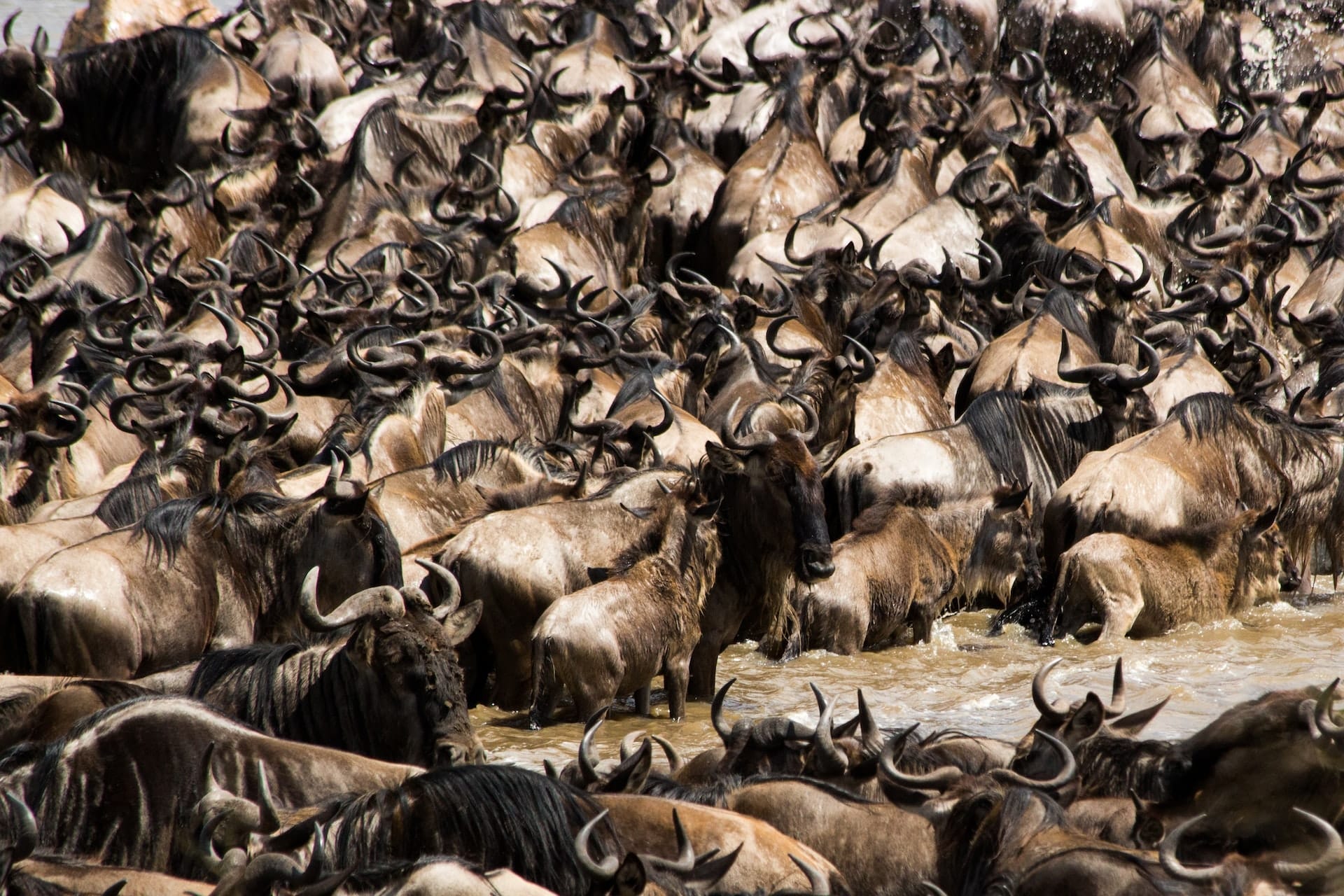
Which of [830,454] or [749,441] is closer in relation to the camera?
[749,441]

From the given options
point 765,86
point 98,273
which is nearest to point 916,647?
point 98,273

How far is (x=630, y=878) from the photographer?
4.49 meters

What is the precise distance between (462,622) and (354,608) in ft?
1.92

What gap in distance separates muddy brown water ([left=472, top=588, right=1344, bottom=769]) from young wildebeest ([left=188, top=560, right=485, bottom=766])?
137 centimetres

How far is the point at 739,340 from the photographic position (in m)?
13.3

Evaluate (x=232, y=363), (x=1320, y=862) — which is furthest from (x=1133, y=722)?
(x=232, y=363)

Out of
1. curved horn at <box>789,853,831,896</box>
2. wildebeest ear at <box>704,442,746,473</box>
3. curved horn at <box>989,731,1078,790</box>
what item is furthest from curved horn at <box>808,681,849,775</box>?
wildebeest ear at <box>704,442,746,473</box>

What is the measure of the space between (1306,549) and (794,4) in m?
14.2

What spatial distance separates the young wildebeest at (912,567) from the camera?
31.8ft

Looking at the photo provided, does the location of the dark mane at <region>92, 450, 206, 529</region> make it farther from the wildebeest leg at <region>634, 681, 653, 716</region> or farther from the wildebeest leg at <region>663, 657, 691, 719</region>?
the wildebeest leg at <region>663, 657, 691, 719</region>

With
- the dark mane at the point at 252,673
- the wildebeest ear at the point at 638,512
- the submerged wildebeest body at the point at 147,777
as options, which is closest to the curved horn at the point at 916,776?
the submerged wildebeest body at the point at 147,777

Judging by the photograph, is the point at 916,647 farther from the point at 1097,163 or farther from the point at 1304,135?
the point at 1304,135

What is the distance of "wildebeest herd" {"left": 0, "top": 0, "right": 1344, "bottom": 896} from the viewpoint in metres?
5.20

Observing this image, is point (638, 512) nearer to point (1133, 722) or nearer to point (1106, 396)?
point (1133, 722)
